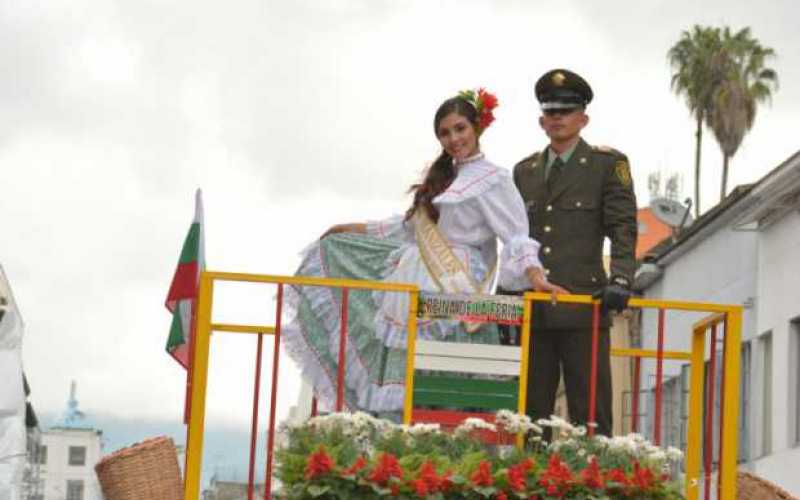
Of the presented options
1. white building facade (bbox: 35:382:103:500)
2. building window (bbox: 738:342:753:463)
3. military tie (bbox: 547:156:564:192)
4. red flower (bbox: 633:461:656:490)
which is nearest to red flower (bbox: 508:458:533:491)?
red flower (bbox: 633:461:656:490)

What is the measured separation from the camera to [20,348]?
26578mm

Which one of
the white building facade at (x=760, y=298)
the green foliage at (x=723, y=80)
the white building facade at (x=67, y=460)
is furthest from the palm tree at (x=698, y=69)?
the white building facade at (x=67, y=460)

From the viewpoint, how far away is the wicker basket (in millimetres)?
10703

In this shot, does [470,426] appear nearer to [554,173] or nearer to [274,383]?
[274,383]

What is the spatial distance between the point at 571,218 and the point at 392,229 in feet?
2.95

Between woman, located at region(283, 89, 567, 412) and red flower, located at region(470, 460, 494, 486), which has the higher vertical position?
woman, located at region(283, 89, 567, 412)

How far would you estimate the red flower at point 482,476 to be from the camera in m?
9.82

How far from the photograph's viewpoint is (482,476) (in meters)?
9.83

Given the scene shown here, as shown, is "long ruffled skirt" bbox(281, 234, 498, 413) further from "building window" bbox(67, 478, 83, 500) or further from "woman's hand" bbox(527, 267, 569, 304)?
"building window" bbox(67, 478, 83, 500)

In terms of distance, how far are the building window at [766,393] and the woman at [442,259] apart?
27671 mm

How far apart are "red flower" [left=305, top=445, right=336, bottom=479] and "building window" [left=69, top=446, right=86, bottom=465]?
157269mm

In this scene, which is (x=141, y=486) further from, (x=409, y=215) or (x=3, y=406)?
(x=3, y=406)

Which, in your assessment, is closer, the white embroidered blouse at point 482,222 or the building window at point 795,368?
the white embroidered blouse at point 482,222

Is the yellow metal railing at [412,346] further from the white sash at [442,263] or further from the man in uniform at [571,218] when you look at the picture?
the man in uniform at [571,218]
